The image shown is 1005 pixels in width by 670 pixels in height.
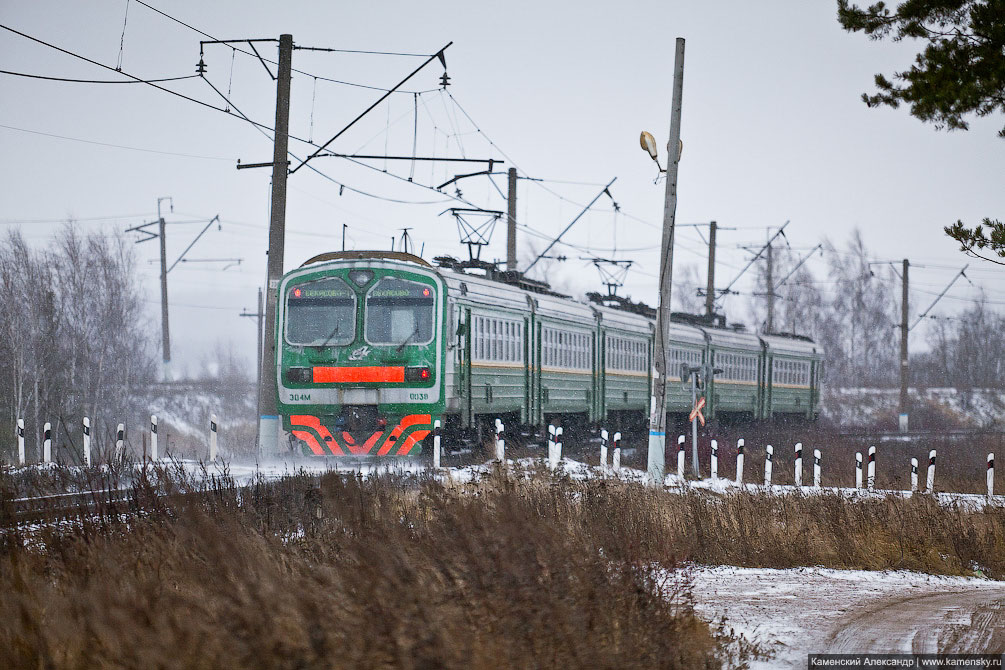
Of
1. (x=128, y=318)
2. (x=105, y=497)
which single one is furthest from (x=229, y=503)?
(x=128, y=318)

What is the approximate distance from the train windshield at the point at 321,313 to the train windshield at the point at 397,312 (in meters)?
0.33

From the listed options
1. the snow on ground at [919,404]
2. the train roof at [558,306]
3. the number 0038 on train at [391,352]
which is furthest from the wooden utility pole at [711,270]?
the snow on ground at [919,404]

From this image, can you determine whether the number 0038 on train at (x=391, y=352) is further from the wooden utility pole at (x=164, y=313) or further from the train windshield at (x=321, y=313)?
the wooden utility pole at (x=164, y=313)

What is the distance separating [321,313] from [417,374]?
1888 millimetres

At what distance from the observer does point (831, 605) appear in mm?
8219

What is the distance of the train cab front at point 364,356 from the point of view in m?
18.2

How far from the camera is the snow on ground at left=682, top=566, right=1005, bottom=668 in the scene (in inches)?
263

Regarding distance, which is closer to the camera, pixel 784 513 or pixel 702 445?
pixel 784 513

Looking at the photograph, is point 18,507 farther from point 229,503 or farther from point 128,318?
point 128,318

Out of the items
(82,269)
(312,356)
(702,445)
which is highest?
(82,269)

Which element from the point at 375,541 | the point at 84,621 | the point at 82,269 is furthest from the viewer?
the point at 82,269

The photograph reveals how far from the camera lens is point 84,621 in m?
4.46

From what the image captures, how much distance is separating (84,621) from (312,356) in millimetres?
14059

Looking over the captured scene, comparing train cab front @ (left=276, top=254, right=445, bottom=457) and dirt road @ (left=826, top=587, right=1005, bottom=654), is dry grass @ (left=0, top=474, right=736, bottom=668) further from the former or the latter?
train cab front @ (left=276, top=254, right=445, bottom=457)
